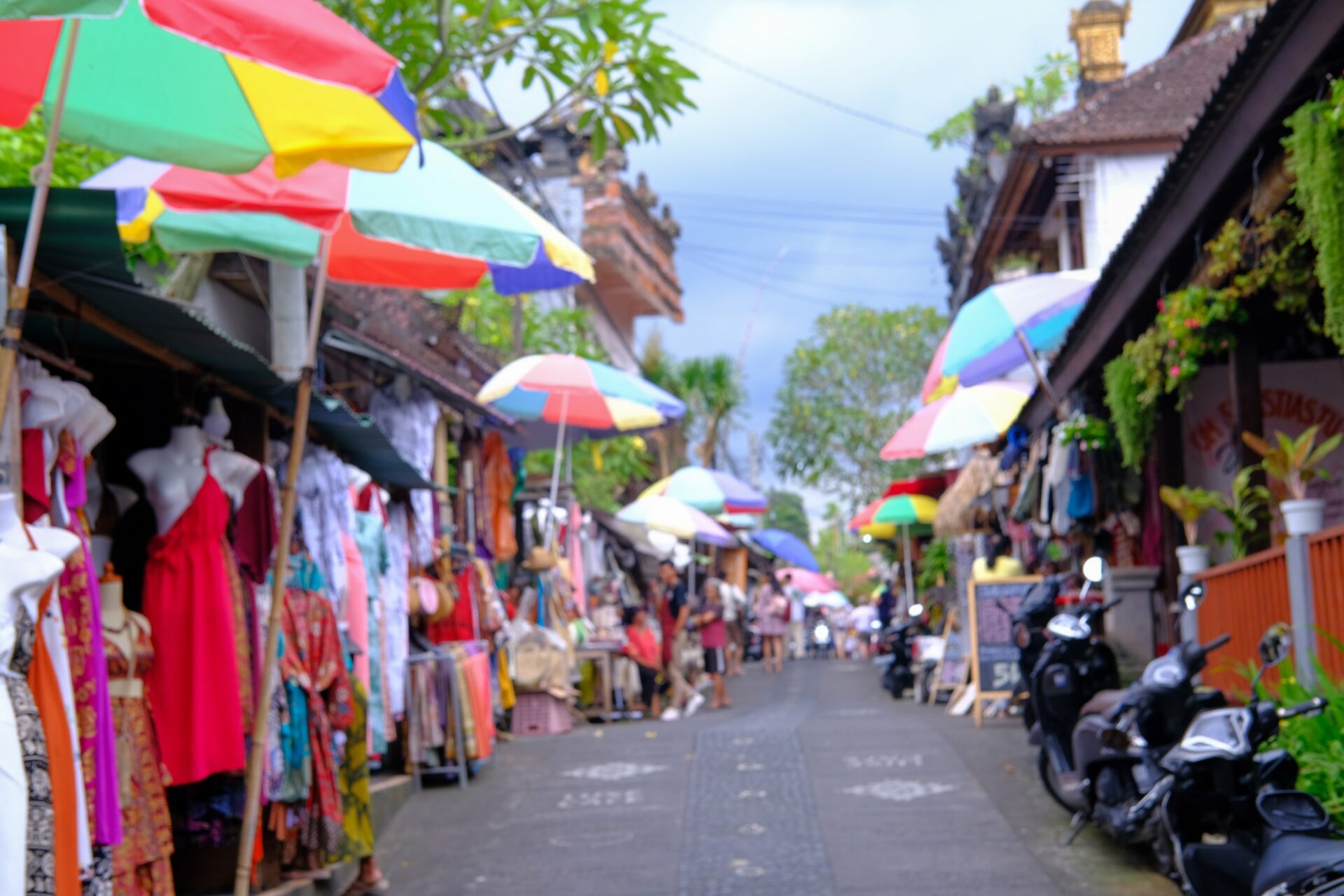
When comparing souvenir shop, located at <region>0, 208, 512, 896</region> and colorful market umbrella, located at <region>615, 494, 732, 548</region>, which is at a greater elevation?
colorful market umbrella, located at <region>615, 494, 732, 548</region>

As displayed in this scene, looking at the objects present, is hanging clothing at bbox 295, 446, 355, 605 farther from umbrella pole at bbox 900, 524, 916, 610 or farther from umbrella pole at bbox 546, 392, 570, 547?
umbrella pole at bbox 900, 524, 916, 610

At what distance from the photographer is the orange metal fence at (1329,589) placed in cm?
642

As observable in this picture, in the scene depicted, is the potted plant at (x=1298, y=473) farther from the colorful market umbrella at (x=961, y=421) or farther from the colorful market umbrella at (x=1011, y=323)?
the colorful market umbrella at (x=961, y=421)

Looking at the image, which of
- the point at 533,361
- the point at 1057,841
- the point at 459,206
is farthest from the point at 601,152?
the point at 533,361

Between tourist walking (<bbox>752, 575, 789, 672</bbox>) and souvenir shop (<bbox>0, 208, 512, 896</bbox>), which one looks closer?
souvenir shop (<bbox>0, 208, 512, 896</bbox>)

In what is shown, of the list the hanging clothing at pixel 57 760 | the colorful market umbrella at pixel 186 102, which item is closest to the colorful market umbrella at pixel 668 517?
the colorful market umbrella at pixel 186 102

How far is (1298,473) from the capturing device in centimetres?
736

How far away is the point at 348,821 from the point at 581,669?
31.9 ft

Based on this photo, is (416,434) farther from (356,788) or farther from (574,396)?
(356,788)

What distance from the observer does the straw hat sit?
15.2 meters

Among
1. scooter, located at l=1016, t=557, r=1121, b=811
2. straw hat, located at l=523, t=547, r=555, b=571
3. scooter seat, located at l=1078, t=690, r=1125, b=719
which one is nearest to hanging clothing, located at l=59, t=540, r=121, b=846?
scooter seat, located at l=1078, t=690, r=1125, b=719

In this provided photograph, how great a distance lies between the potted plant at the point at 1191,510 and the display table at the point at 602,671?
8685mm

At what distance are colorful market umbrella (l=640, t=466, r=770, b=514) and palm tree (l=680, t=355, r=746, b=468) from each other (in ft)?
54.3

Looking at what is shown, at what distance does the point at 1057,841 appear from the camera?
8.25 meters
